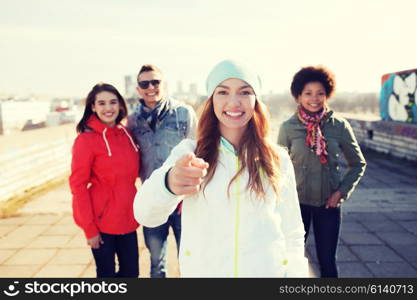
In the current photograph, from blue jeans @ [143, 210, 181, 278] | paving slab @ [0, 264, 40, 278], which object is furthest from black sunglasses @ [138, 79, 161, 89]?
paving slab @ [0, 264, 40, 278]

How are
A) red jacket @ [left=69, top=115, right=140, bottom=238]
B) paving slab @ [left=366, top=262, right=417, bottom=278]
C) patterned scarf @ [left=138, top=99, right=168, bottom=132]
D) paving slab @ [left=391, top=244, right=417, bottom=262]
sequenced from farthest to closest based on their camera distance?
paving slab @ [left=391, top=244, right=417, bottom=262]
paving slab @ [left=366, top=262, right=417, bottom=278]
patterned scarf @ [left=138, top=99, right=168, bottom=132]
red jacket @ [left=69, top=115, right=140, bottom=238]

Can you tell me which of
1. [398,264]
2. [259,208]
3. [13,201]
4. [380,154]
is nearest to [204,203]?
[259,208]

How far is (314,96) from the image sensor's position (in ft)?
9.05

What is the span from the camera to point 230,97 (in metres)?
1.63

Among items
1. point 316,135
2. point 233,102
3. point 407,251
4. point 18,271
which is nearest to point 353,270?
point 407,251

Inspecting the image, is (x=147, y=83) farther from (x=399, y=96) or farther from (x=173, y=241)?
(x=399, y=96)

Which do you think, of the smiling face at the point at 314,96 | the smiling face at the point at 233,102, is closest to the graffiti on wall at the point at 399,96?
the smiling face at the point at 314,96

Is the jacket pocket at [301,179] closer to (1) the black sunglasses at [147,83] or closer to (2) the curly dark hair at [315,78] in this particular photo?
(2) the curly dark hair at [315,78]

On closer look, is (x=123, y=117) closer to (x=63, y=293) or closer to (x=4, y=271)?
(x=63, y=293)

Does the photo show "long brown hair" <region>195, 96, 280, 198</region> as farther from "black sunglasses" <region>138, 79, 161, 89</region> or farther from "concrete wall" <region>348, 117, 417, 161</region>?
"concrete wall" <region>348, 117, 417, 161</region>

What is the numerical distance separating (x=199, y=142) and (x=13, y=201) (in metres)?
5.94

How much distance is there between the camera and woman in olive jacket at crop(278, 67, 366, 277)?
2736 millimetres

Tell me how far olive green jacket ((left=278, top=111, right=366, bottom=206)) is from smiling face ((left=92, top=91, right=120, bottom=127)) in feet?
4.55

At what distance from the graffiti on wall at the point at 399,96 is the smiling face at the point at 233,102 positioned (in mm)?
11353
